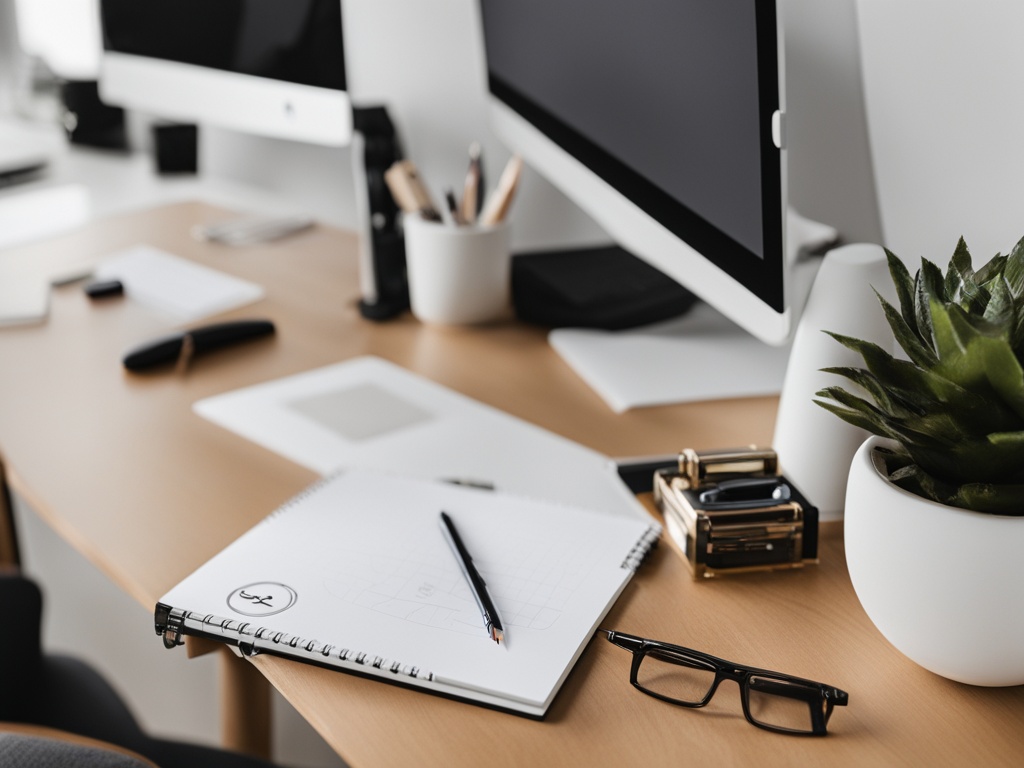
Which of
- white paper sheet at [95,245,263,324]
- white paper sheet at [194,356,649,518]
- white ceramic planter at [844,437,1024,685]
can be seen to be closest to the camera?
white ceramic planter at [844,437,1024,685]

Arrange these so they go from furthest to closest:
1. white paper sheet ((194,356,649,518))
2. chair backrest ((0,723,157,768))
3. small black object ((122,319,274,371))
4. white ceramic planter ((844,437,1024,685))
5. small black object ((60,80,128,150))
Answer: small black object ((60,80,128,150)) → small black object ((122,319,274,371)) → white paper sheet ((194,356,649,518)) → white ceramic planter ((844,437,1024,685)) → chair backrest ((0,723,157,768))

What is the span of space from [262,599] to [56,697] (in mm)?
470

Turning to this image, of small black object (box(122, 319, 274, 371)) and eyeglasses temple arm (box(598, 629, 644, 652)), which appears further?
small black object (box(122, 319, 274, 371))

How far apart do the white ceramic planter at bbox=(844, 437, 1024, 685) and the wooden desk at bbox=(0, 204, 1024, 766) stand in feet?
0.10

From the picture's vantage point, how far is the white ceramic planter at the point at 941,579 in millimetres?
524

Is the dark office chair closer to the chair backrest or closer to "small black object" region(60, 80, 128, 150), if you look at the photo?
the chair backrest

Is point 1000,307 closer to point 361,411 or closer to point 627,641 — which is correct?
point 627,641

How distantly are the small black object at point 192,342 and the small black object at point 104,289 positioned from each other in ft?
0.75

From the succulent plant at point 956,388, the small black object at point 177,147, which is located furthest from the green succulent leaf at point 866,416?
the small black object at point 177,147

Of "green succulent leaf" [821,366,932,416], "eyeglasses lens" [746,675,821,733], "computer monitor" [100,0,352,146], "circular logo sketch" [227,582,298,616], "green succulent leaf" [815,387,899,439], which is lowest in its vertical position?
"eyeglasses lens" [746,675,821,733]

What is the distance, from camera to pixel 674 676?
584 millimetres

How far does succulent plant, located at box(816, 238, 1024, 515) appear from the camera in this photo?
517 millimetres

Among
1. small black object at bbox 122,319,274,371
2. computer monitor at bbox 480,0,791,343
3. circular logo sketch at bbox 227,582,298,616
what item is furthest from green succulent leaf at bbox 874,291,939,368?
small black object at bbox 122,319,274,371

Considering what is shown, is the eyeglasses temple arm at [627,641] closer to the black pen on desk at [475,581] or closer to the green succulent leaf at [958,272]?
the black pen on desk at [475,581]
